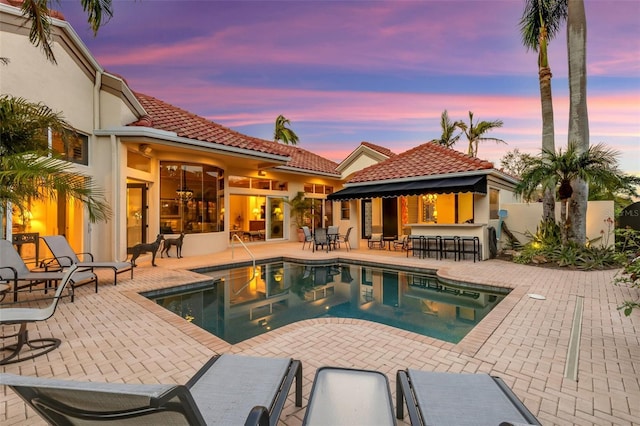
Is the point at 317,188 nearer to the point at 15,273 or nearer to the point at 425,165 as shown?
the point at 425,165

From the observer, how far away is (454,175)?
52.5ft

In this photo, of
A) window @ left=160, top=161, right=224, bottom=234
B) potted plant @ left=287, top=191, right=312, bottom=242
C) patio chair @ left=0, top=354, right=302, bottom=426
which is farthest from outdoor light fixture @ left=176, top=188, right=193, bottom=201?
patio chair @ left=0, top=354, right=302, bottom=426

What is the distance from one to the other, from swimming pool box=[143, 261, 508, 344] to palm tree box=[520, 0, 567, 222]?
31.5 feet

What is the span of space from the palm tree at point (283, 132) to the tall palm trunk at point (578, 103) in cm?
3086

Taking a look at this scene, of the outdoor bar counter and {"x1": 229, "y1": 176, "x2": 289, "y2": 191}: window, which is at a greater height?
{"x1": 229, "y1": 176, "x2": 289, "y2": 191}: window

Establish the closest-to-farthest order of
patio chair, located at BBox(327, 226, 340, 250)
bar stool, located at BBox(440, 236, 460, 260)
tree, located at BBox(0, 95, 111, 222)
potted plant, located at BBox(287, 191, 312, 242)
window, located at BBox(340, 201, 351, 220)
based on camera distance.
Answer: tree, located at BBox(0, 95, 111, 222)
bar stool, located at BBox(440, 236, 460, 260)
patio chair, located at BBox(327, 226, 340, 250)
potted plant, located at BBox(287, 191, 312, 242)
window, located at BBox(340, 201, 351, 220)

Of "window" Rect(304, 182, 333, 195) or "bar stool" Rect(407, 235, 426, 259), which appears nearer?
"bar stool" Rect(407, 235, 426, 259)

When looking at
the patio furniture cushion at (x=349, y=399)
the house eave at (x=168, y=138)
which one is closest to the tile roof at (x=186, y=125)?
the house eave at (x=168, y=138)

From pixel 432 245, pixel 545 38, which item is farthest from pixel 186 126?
pixel 545 38

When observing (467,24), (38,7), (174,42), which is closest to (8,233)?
(38,7)

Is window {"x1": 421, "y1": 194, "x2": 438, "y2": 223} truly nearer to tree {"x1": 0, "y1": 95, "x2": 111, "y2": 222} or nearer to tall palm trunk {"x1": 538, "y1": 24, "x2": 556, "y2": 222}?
tall palm trunk {"x1": 538, "y1": 24, "x2": 556, "y2": 222}

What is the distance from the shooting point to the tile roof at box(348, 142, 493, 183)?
636 inches

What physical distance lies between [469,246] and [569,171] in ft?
17.6

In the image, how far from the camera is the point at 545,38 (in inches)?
638
